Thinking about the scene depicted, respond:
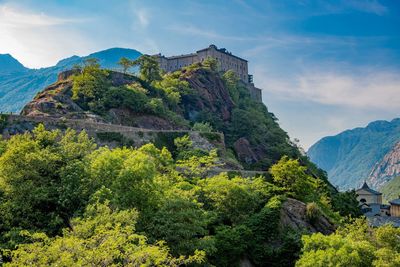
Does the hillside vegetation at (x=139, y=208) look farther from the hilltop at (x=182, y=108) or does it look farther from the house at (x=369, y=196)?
the house at (x=369, y=196)

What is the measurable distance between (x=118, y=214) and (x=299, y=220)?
68.5 ft

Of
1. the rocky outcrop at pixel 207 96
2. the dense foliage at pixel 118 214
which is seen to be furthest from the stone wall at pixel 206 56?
the dense foliage at pixel 118 214

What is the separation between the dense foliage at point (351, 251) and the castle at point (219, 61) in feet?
307

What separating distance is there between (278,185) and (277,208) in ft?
21.9

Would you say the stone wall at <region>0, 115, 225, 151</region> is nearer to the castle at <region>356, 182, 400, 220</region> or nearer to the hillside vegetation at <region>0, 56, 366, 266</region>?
the hillside vegetation at <region>0, 56, 366, 266</region>

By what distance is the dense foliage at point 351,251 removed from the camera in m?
29.8

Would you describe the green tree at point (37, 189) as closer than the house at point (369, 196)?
Yes

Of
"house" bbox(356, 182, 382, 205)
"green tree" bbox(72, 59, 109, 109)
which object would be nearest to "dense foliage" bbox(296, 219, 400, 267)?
"green tree" bbox(72, 59, 109, 109)

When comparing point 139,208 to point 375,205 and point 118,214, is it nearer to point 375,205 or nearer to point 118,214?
point 118,214

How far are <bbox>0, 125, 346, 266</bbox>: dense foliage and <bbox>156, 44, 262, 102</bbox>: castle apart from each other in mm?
88313

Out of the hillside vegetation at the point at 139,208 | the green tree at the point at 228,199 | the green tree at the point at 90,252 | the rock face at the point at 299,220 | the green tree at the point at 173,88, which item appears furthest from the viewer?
the green tree at the point at 173,88

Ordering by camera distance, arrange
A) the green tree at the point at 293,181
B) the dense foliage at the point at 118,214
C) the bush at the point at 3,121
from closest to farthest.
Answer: the dense foliage at the point at 118,214 → the green tree at the point at 293,181 → the bush at the point at 3,121

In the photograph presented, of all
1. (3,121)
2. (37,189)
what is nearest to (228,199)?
(37,189)

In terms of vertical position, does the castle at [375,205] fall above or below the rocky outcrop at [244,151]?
below
